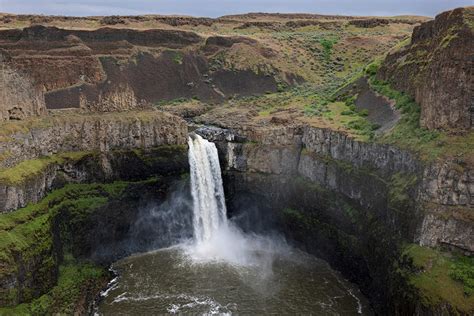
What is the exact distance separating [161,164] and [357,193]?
1527 cm

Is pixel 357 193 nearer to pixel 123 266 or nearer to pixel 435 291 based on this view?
pixel 435 291

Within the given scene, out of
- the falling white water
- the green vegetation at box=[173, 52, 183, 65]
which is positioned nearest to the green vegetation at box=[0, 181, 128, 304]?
the falling white water

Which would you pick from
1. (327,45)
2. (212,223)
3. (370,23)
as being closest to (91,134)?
(212,223)

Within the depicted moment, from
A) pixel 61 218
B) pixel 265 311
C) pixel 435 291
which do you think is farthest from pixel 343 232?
pixel 61 218

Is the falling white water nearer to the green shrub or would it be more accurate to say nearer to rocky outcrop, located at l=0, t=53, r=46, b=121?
rocky outcrop, located at l=0, t=53, r=46, b=121

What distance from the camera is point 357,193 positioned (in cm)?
3130

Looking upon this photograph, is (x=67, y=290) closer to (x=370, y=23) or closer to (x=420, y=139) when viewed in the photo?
(x=420, y=139)


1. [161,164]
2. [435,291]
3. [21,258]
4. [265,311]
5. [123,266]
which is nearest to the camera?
[435,291]

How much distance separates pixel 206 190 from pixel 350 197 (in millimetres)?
11959

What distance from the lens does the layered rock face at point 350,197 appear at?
24.7 metres

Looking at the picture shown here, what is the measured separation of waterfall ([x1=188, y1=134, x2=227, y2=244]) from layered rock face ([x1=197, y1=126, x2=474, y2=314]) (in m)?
1.17

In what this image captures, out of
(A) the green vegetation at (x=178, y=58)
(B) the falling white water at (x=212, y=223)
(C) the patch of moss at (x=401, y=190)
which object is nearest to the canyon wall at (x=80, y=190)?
(B) the falling white water at (x=212, y=223)

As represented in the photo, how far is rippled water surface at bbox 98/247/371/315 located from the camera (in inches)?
1122

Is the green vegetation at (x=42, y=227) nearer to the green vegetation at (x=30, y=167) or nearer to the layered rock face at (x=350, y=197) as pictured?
the green vegetation at (x=30, y=167)
